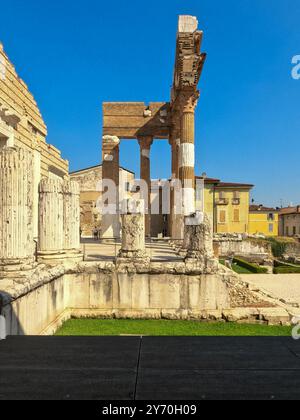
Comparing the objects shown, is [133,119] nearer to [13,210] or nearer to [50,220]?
[50,220]

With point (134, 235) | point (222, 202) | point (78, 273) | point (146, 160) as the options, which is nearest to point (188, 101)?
point (146, 160)

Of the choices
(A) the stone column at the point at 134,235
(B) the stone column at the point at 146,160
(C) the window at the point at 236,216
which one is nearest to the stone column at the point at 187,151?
(B) the stone column at the point at 146,160

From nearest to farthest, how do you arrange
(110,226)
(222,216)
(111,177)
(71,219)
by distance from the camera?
(71,219), (110,226), (111,177), (222,216)

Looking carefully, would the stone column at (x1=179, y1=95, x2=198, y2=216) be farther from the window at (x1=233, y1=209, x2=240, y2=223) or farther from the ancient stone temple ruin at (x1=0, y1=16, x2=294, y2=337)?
the window at (x1=233, y1=209, x2=240, y2=223)

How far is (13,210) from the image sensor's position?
576 cm

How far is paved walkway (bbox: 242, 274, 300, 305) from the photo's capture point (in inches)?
490

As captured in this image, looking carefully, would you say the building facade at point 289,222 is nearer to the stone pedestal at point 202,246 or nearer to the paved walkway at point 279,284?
the paved walkway at point 279,284

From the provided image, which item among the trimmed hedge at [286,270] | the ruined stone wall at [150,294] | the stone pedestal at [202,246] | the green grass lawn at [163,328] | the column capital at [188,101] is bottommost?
the trimmed hedge at [286,270]

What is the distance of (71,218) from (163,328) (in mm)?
3418

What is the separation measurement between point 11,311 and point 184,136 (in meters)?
Result: 11.4

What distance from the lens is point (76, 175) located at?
3816 centimetres

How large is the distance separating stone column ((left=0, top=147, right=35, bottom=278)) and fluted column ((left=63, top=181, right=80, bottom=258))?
2234 mm

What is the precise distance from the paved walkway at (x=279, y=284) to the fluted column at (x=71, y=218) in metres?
6.92

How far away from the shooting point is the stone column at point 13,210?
18.7 feet
